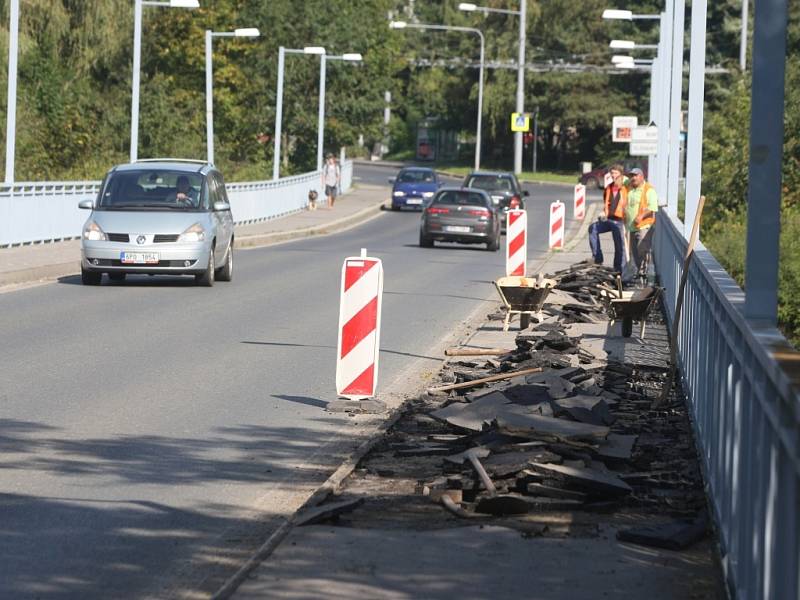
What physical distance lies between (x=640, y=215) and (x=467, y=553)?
1875 centimetres

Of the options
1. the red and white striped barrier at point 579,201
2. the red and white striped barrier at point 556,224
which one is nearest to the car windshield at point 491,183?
the red and white striped barrier at point 579,201

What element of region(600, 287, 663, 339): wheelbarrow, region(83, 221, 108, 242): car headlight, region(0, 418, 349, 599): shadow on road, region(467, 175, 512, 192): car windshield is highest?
region(467, 175, 512, 192): car windshield

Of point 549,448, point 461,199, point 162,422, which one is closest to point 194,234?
point 162,422

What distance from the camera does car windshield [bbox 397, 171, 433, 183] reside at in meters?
64.7

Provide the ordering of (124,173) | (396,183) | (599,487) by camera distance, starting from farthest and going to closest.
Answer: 1. (396,183)
2. (124,173)
3. (599,487)

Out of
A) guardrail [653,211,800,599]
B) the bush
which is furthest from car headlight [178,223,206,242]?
guardrail [653,211,800,599]

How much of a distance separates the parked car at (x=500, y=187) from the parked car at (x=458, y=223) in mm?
8404

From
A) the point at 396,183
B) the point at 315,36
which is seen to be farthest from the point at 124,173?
the point at 315,36

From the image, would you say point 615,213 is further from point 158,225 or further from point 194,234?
point 158,225

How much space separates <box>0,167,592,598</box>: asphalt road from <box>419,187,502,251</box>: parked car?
1560cm

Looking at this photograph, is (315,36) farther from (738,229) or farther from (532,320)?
(532,320)

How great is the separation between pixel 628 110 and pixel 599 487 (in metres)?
95.9

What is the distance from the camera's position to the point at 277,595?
236 inches

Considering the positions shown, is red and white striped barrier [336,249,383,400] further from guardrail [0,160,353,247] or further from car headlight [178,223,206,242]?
guardrail [0,160,353,247]
